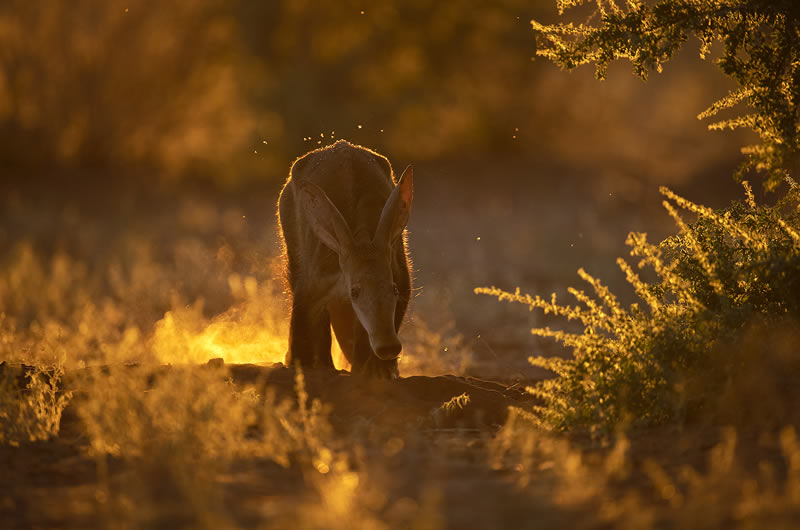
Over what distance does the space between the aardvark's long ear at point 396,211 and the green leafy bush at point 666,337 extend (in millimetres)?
1909

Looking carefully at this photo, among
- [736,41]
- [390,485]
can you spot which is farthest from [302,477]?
[736,41]

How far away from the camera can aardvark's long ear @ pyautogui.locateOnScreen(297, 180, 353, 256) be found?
280 inches

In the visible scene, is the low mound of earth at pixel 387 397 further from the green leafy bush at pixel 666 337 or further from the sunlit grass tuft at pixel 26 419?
the green leafy bush at pixel 666 337

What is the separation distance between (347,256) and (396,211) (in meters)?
0.51

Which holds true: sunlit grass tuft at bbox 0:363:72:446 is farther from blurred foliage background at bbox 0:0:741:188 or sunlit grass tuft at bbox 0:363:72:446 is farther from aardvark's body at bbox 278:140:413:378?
blurred foliage background at bbox 0:0:741:188

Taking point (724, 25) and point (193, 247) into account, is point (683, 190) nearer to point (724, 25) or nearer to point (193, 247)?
point (193, 247)

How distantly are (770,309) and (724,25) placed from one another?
6.12 ft

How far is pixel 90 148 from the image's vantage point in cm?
2045

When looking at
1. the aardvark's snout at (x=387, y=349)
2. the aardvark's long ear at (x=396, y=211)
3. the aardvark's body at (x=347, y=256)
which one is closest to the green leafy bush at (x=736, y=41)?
the aardvark's long ear at (x=396, y=211)

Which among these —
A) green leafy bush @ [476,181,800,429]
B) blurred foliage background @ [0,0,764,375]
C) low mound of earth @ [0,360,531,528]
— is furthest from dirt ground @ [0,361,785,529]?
blurred foliage background @ [0,0,764,375]

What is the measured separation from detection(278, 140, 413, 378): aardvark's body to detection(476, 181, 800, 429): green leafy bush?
167cm

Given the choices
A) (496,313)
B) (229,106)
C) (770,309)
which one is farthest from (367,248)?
(229,106)

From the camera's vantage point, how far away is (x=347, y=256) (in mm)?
7133

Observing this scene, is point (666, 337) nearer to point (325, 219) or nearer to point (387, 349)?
point (387, 349)
